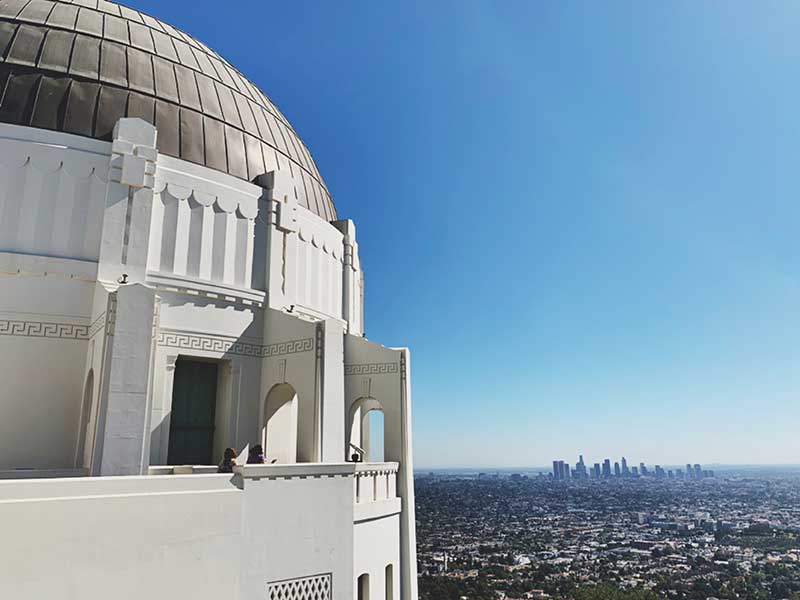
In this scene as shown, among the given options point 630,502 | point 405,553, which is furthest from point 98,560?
point 630,502

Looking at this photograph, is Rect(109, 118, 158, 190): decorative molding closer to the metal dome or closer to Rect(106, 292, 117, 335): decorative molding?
the metal dome

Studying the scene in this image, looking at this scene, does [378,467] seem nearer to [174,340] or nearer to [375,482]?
[375,482]

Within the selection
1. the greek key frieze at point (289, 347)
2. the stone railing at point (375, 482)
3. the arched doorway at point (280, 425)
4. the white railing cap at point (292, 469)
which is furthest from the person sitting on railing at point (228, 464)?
the arched doorway at point (280, 425)

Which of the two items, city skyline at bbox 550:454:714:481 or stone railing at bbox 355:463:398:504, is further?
city skyline at bbox 550:454:714:481

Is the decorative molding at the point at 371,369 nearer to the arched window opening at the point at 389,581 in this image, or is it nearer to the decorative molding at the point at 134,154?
the arched window opening at the point at 389,581

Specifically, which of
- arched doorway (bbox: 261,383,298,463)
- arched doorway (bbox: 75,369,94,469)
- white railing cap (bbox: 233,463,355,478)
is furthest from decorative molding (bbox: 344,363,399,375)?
arched doorway (bbox: 75,369,94,469)

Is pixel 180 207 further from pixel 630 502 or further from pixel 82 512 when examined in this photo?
pixel 630 502
